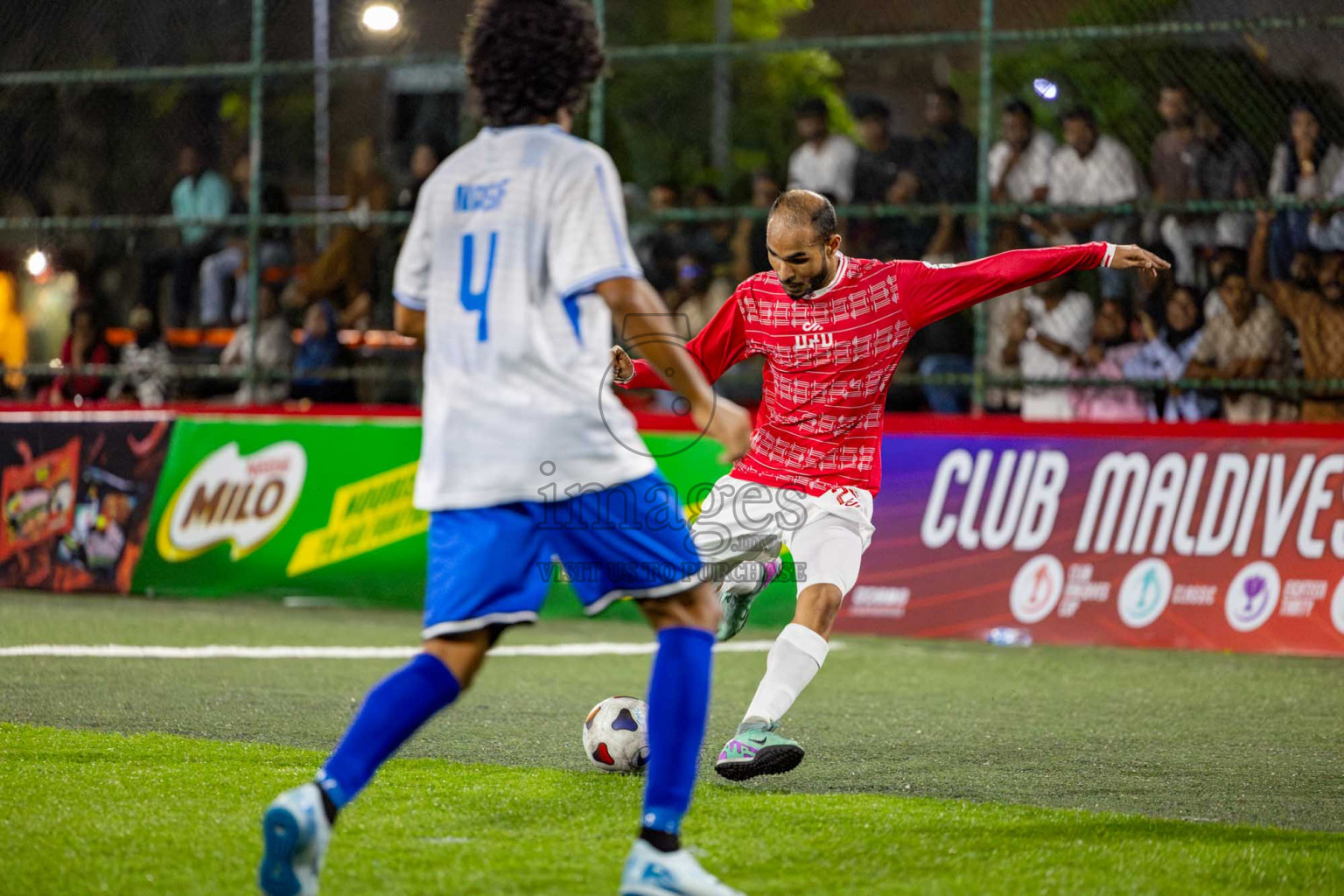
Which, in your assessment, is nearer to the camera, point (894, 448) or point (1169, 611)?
point (1169, 611)

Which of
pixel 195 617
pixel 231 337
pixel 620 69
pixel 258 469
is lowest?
pixel 195 617

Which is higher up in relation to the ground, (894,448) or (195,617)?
(894,448)

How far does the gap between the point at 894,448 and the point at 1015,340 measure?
3.57ft

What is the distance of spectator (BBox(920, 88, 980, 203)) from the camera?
11.2m

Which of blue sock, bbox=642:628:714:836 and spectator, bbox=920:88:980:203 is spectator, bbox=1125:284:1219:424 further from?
blue sock, bbox=642:628:714:836

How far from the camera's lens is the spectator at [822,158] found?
38.8ft

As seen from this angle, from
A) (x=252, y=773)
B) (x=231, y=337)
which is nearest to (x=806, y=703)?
(x=252, y=773)

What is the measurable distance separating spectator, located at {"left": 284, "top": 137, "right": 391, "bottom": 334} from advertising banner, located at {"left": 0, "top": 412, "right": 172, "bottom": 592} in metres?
1.45

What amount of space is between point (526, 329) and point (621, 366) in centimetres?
186

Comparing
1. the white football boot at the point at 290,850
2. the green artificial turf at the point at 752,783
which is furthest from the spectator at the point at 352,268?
the white football boot at the point at 290,850

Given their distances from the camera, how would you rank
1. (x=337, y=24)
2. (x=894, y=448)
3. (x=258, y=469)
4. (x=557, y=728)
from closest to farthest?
(x=557, y=728), (x=894, y=448), (x=258, y=469), (x=337, y=24)

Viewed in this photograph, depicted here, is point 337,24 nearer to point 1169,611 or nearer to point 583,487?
point 1169,611

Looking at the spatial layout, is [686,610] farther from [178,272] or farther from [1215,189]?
[178,272]

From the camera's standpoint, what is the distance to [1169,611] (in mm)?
10008
